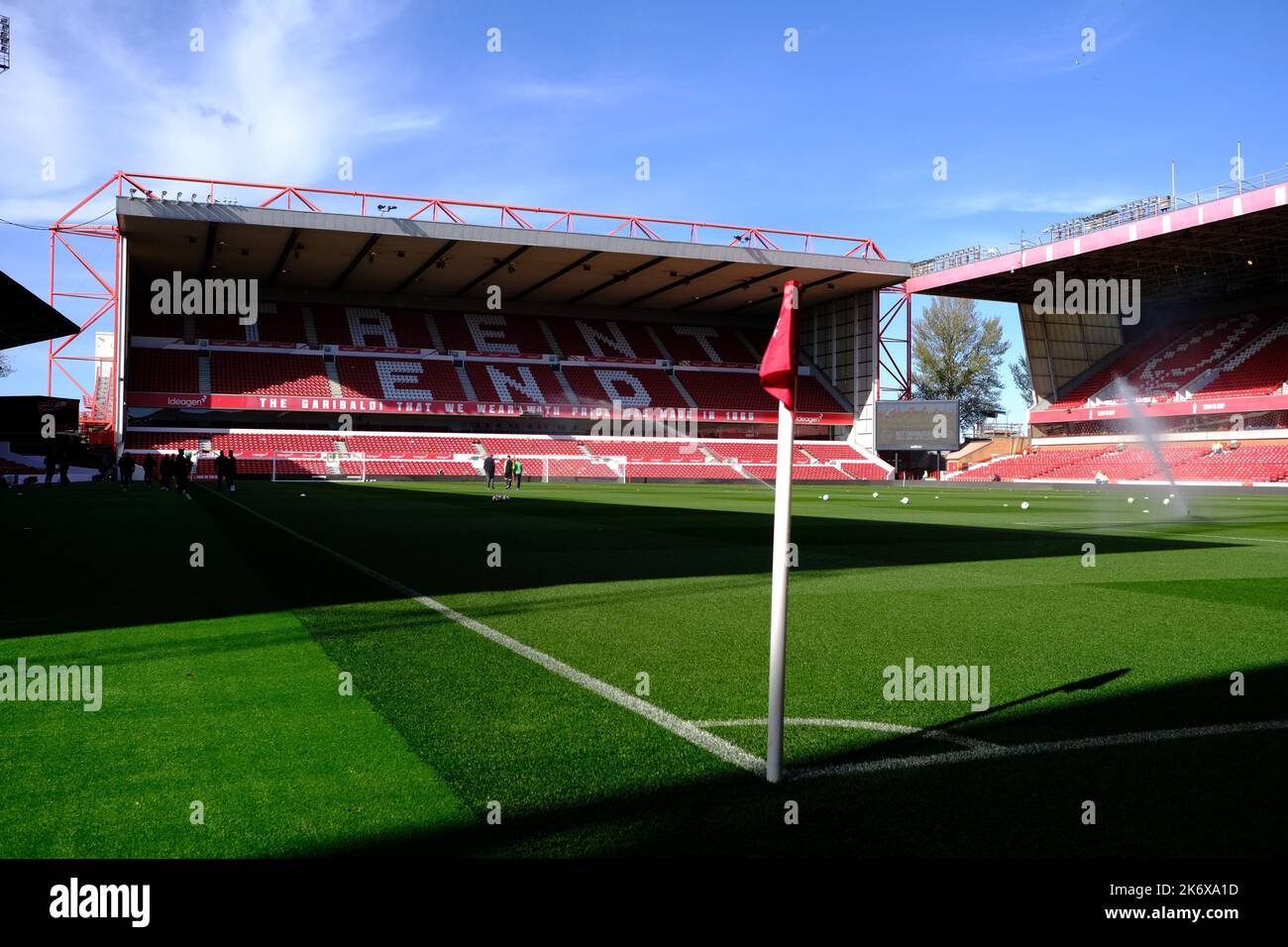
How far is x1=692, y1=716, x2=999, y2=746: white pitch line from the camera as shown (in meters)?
4.74

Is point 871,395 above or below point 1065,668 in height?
above

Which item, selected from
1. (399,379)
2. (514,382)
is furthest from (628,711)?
(514,382)

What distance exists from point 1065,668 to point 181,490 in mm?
33218

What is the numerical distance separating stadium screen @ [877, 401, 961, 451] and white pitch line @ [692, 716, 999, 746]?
58773 millimetres

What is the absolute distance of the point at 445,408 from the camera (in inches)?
2383

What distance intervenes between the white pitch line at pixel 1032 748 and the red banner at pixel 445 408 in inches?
1863

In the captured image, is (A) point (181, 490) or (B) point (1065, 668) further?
(A) point (181, 490)

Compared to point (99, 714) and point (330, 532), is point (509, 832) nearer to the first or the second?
point (99, 714)

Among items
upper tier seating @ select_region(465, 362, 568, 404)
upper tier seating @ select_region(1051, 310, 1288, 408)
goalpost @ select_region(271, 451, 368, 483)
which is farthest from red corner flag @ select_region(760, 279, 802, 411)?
upper tier seating @ select_region(465, 362, 568, 404)

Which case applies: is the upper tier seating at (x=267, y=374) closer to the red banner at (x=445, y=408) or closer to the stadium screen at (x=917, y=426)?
the red banner at (x=445, y=408)

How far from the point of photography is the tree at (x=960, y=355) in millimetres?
88938

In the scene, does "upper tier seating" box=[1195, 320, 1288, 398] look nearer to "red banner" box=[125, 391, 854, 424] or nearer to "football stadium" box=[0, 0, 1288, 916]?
"football stadium" box=[0, 0, 1288, 916]

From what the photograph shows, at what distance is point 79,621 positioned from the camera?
25.1 feet
